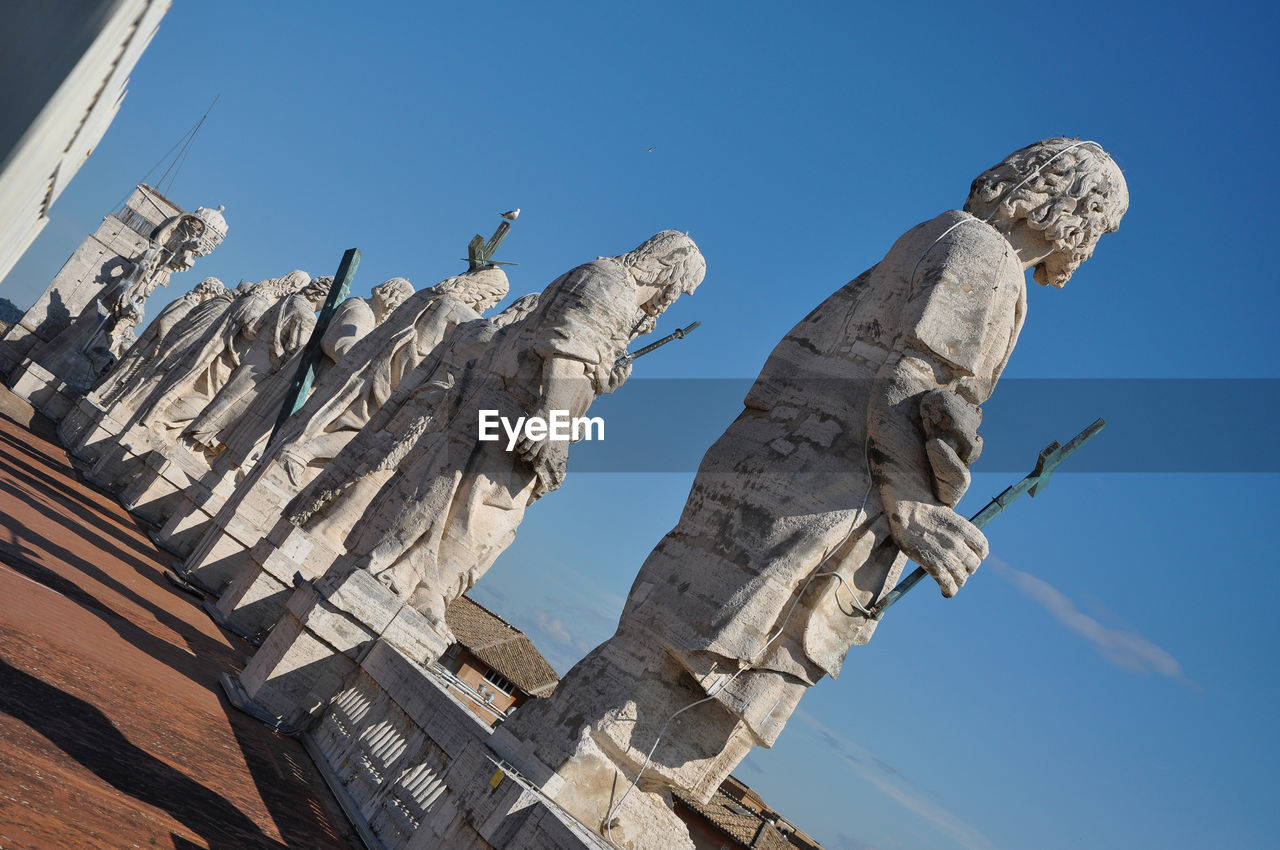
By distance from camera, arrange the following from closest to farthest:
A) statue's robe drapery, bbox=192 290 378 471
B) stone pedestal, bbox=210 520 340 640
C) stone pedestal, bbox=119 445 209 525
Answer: stone pedestal, bbox=210 520 340 640, statue's robe drapery, bbox=192 290 378 471, stone pedestal, bbox=119 445 209 525

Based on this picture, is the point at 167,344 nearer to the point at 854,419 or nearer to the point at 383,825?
the point at 383,825

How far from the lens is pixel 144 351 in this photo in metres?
20.7

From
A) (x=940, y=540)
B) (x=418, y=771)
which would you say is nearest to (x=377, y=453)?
(x=418, y=771)

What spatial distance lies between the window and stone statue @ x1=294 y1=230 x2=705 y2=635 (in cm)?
1294

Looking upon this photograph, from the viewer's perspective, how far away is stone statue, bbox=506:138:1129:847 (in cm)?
429

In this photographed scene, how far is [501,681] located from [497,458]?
14.6 meters

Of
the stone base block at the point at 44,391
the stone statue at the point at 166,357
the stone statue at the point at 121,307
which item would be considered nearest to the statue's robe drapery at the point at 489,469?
the stone statue at the point at 166,357

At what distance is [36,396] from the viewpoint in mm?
21875

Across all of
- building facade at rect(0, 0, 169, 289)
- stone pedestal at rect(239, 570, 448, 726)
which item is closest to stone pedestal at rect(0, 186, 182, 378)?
stone pedestal at rect(239, 570, 448, 726)

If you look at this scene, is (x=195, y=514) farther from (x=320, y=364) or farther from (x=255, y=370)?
(x=255, y=370)

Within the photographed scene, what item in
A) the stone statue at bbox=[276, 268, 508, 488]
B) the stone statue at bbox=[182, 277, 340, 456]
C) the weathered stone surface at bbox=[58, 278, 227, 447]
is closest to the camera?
the stone statue at bbox=[276, 268, 508, 488]

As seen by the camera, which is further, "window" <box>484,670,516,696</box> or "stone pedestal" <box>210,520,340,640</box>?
"window" <box>484,670,516,696</box>

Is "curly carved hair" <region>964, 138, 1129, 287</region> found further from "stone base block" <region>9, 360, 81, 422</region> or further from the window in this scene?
"stone base block" <region>9, 360, 81, 422</region>

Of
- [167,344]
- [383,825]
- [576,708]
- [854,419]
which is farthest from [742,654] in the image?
[167,344]
